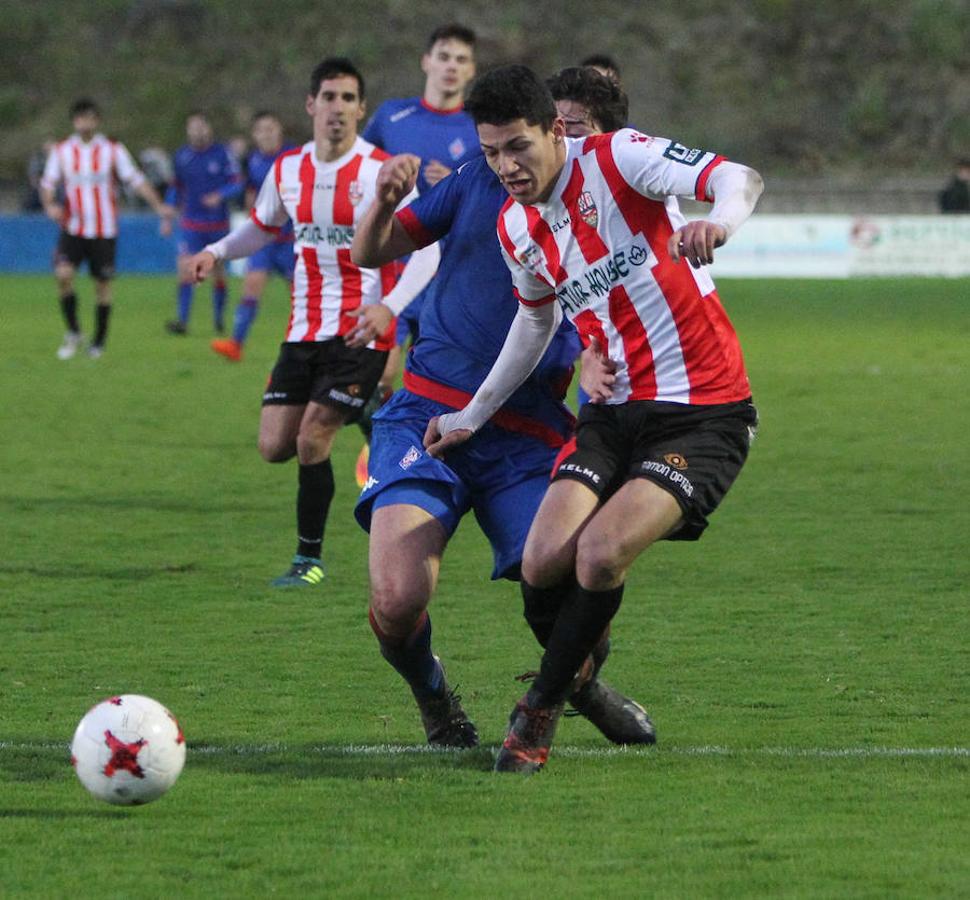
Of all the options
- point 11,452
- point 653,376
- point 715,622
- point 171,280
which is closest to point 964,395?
point 11,452

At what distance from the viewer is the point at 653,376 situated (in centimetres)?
500

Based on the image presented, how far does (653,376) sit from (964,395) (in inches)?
390

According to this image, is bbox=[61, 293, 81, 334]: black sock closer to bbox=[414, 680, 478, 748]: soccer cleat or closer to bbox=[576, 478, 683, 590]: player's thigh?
bbox=[414, 680, 478, 748]: soccer cleat

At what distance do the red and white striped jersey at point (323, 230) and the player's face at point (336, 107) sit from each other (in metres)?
0.10

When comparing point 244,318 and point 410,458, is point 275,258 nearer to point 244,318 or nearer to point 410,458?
point 244,318

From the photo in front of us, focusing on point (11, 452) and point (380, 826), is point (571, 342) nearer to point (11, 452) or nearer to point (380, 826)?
point (380, 826)

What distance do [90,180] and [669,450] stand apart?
14595 millimetres

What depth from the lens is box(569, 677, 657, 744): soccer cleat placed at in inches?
205

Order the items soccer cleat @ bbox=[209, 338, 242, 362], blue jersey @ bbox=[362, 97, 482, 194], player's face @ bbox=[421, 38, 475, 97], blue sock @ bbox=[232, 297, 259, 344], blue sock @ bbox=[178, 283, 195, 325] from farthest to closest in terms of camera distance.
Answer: blue sock @ bbox=[178, 283, 195, 325], blue sock @ bbox=[232, 297, 259, 344], soccer cleat @ bbox=[209, 338, 242, 362], blue jersey @ bbox=[362, 97, 482, 194], player's face @ bbox=[421, 38, 475, 97]

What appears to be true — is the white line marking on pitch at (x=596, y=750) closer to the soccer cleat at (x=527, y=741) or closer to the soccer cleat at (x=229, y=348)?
the soccer cleat at (x=527, y=741)

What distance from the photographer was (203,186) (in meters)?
20.9

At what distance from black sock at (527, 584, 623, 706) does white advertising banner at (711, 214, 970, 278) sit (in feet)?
78.5

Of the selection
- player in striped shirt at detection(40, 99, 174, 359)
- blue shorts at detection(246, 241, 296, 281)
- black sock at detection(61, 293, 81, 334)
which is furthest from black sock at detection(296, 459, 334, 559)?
black sock at detection(61, 293, 81, 334)

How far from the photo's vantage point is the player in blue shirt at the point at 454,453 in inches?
204
